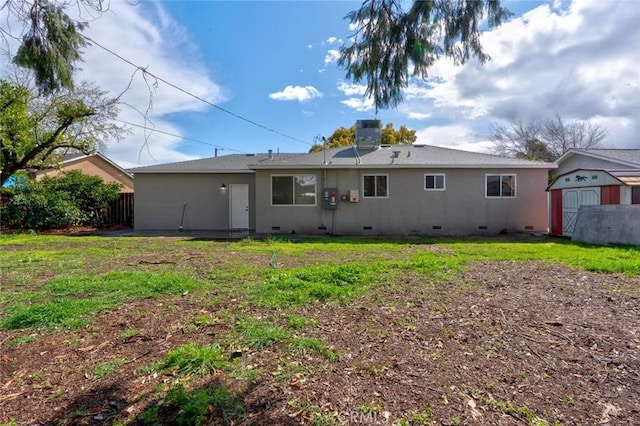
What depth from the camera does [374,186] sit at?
40.6 ft

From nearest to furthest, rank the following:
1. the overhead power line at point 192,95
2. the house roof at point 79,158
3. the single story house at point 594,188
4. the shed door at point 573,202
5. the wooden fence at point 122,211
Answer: the overhead power line at point 192,95 < the single story house at point 594,188 < the shed door at point 573,202 < the wooden fence at point 122,211 < the house roof at point 79,158

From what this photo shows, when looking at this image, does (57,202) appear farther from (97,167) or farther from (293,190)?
(97,167)

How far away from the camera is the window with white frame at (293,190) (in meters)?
12.4

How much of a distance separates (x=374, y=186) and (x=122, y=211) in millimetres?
11329

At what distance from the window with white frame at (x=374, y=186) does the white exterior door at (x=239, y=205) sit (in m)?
4.79

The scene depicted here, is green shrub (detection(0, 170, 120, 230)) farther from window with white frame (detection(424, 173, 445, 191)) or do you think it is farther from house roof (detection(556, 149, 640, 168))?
house roof (detection(556, 149, 640, 168))

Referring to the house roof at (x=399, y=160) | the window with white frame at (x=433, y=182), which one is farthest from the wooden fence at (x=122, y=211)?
the window with white frame at (x=433, y=182)

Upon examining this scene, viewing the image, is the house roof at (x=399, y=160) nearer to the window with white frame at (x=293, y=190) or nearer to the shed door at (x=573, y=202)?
the window with white frame at (x=293, y=190)

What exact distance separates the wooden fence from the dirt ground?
13094mm

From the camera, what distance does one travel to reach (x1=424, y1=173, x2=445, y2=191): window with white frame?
486 inches

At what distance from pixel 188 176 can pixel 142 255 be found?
6.83 metres

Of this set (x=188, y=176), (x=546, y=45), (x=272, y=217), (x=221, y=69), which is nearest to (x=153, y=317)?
(x=546, y=45)

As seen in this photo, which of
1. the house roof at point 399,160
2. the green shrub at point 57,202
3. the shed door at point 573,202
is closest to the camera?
the shed door at point 573,202

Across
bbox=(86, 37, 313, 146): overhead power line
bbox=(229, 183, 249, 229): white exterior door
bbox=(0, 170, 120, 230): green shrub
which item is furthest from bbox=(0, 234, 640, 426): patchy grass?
bbox=(0, 170, 120, 230): green shrub
